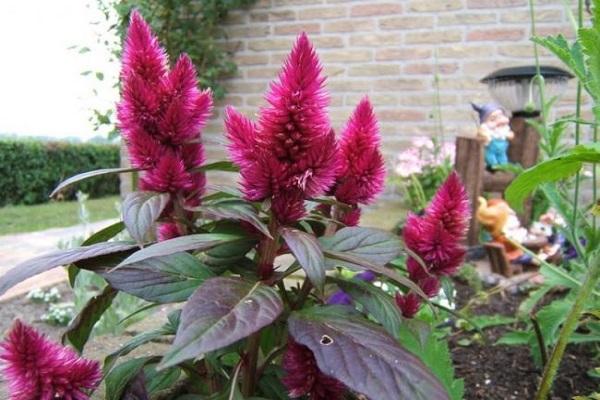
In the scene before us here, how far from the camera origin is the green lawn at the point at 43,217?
705cm

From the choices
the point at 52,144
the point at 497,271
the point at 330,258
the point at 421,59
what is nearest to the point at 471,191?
the point at 497,271

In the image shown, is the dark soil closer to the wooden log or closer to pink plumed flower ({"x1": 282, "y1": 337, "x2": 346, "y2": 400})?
pink plumed flower ({"x1": 282, "y1": 337, "x2": 346, "y2": 400})

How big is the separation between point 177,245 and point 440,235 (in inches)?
13.6

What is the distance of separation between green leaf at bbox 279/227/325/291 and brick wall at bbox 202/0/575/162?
161 inches

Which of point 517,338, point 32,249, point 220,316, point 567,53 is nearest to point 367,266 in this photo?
point 220,316

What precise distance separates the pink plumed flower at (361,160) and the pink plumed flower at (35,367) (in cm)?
38

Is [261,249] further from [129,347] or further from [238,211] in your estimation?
[129,347]

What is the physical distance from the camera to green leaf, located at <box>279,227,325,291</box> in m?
0.53

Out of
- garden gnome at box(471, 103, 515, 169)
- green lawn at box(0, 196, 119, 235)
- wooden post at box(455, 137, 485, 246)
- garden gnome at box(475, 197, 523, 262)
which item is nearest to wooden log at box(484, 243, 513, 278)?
garden gnome at box(475, 197, 523, 262)

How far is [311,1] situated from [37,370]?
16.8 ft

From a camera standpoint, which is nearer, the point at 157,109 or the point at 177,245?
the point at 177,245

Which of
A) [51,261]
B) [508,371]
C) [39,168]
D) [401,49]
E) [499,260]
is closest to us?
[51,261]

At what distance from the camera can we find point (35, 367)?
0.52 metres

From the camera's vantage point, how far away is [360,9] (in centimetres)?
509
